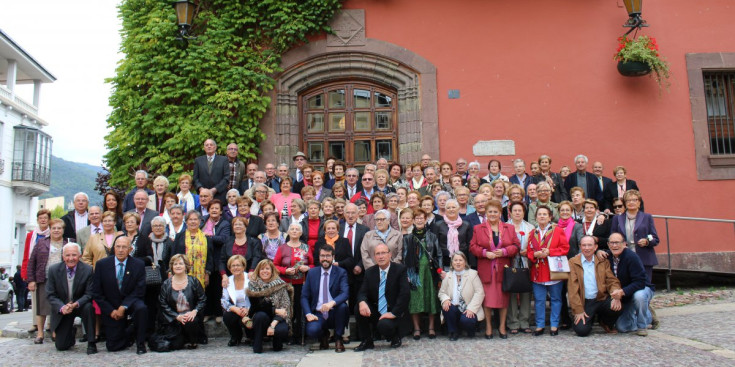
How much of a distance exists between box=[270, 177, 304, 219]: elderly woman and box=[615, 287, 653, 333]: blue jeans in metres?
4.35

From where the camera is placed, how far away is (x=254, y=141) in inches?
410

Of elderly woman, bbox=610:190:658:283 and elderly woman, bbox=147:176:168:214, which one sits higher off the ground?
elderly woman, bbox=147:176:168:214

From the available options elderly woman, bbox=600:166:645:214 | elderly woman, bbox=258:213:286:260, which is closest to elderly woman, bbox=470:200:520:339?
elderly woman, bbox=258:213:286:260

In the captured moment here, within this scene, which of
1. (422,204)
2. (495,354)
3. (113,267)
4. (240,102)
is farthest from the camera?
(240,102)

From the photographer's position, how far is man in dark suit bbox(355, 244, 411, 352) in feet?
20.0

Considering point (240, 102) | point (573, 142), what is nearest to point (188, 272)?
point (240, 102)

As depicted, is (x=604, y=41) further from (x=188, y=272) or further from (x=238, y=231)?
(x=188, y=272)

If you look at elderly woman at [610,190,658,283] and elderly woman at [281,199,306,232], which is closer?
elderly woman at [610,190,658,283]

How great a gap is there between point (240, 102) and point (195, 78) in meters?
0.93

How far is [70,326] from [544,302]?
5345mm

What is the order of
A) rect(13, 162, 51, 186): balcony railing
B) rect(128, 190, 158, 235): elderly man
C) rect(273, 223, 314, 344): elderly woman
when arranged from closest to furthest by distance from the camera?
rect(273, 223, 314, 344): elderly woman → rect(128, 190, 158, 235): elderly man → rect(13, 162, 51, 186): balcony railing

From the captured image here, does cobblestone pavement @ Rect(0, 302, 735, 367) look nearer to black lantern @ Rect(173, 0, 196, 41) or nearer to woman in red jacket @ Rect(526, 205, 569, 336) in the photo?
woman in red jacket @ Rect(526, 205, 569, 336)

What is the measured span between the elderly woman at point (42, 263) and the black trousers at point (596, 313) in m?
6.11

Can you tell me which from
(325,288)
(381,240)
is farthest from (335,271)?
(381,240)
